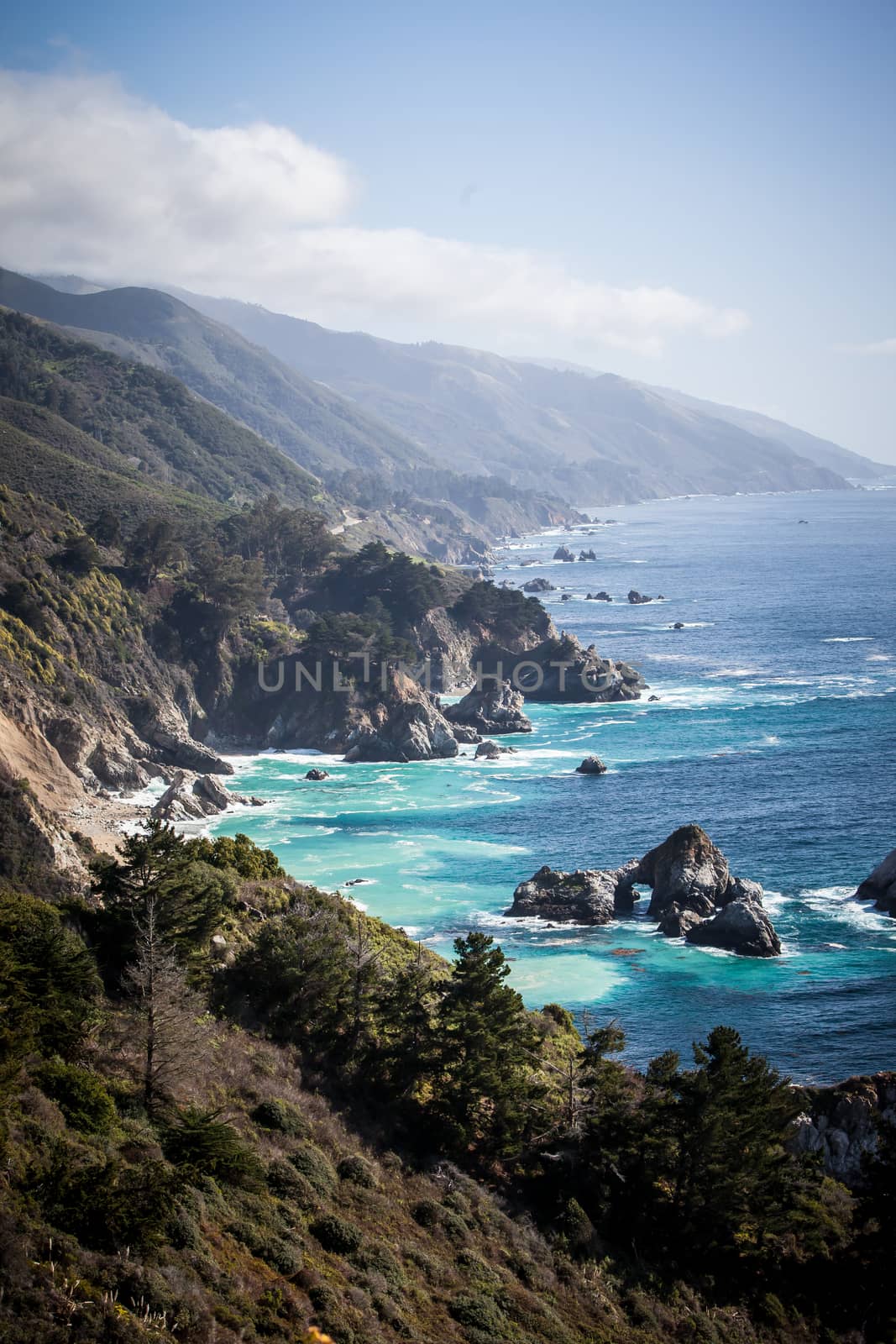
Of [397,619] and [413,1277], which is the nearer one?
[413,1277]

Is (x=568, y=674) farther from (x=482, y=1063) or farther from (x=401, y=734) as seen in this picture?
(x=482, y=1063)

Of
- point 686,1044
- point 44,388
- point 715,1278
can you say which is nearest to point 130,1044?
point 715,1278

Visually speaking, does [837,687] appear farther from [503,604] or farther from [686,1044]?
[686,1044]

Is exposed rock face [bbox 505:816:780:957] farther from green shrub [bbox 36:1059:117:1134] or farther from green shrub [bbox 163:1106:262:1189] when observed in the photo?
green shrub [bbox 36:1059:117:1134]

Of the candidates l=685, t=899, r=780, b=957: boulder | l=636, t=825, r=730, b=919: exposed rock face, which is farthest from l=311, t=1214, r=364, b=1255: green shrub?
l=636, t=825, r=730, b=919: exposed rock face

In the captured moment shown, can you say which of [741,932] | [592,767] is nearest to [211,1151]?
[741,932]

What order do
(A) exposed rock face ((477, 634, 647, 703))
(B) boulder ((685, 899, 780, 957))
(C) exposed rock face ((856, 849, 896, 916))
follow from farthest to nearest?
(A) exposed rock face ((477, 634, 647, 703)), (C) exposed rock face ((856, 849, 896, 916)), (B) boulder ((685, 899, 780, 957))

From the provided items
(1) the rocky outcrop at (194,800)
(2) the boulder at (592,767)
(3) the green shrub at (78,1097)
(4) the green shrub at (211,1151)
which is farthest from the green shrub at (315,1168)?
(2) the boulder at (592,767)
